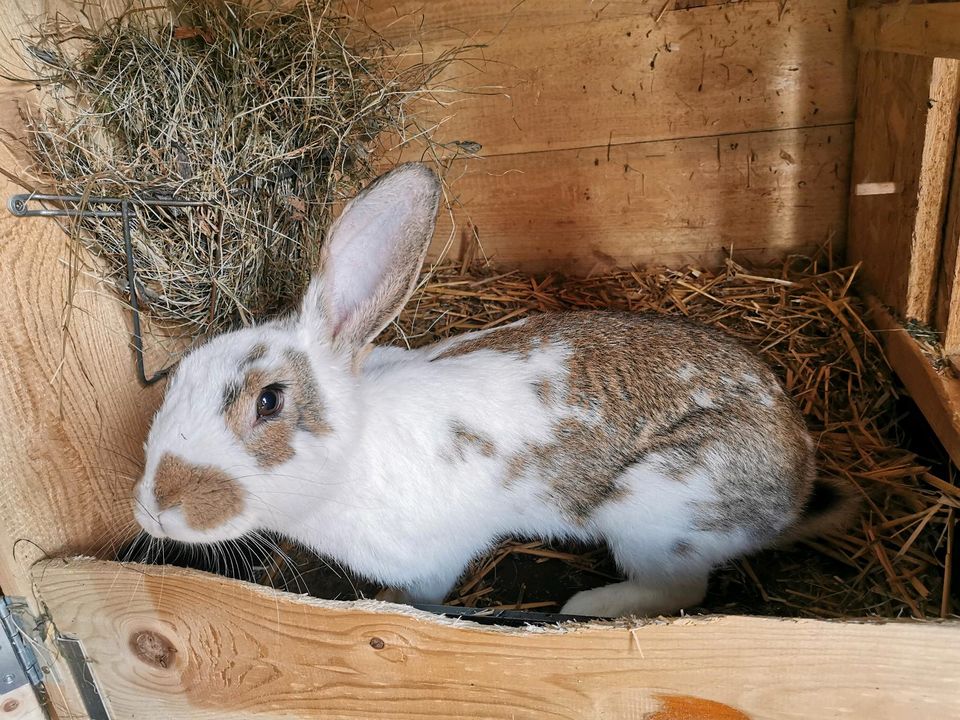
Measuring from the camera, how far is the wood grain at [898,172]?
2.10 metres

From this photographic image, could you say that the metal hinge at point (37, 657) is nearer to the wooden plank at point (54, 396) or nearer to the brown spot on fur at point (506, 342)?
the wooden plank at point (54, 396)

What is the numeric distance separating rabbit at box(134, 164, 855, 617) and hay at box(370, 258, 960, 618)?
15 centimetres

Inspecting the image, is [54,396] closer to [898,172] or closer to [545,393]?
[545,393]

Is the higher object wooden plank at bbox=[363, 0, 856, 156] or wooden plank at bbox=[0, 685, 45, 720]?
wooden plank at bbox=[363, 0, 856, 156]

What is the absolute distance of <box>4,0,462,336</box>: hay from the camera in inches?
74.1

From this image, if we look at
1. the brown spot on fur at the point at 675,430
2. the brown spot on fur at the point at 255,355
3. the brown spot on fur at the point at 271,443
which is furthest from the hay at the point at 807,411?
the brown spot on fur at the point at 271,443

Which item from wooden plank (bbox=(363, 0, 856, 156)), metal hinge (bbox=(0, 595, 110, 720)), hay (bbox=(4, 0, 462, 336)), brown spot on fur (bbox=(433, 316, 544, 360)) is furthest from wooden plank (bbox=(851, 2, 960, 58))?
metal hinge (bbox=(0, 595, 110, 720))

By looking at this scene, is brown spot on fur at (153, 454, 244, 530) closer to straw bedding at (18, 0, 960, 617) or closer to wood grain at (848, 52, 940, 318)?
straw bedding at (18, 0, 960, 617)

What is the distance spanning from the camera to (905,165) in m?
2.21

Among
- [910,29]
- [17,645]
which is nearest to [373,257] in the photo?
[17,645]

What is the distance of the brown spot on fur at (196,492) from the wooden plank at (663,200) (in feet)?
5.19

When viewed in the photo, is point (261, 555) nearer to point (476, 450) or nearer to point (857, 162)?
point (476, 450)

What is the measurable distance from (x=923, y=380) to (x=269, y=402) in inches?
68.3

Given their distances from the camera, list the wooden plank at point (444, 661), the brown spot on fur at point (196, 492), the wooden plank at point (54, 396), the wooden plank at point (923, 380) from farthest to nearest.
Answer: the wooden plank at point (923, 380) → the wooden plank at point (54, 396) → the brown spot on fur at point (196, 492) → the wooden plank at point (444, 661)
